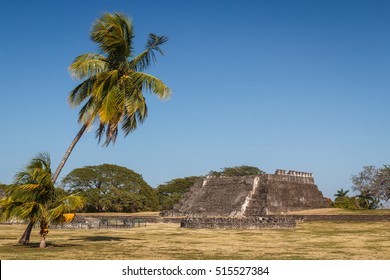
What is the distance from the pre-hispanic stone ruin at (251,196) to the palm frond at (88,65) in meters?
24.9

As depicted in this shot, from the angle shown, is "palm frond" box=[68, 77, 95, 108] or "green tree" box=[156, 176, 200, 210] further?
"green tree" box=[156, 176, 200, 210]

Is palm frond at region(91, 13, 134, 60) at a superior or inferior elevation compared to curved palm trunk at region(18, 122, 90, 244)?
superior

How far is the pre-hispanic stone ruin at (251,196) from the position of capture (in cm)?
4294

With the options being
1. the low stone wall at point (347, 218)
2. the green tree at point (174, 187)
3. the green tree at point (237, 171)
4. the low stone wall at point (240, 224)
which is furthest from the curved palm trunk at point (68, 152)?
the green tree at point (237, 171)

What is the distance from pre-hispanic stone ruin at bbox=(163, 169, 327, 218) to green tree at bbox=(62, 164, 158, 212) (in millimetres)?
9689

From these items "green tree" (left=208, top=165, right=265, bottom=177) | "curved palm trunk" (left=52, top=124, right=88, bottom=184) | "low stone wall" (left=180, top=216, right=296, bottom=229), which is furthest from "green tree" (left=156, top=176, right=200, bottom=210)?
"curved palm trunk" (left=52, top=124, right=88, bottom=184)

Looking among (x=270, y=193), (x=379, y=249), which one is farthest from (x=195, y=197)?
(x=379, y=249)

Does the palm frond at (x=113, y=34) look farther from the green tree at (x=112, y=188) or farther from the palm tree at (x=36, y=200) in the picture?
the green tree at (x=112, y=188)

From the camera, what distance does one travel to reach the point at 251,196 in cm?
4425

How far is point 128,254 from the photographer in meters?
14.2

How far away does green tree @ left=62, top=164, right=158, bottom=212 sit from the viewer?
5519 centimetres

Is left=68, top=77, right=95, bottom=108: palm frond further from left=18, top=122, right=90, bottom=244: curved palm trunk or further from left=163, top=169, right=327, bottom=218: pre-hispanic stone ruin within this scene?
left=163, top=169, right=327, bottom=218: pre-hispanic stone ruin

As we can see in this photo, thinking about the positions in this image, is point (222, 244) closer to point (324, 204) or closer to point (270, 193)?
point (270, 193)
